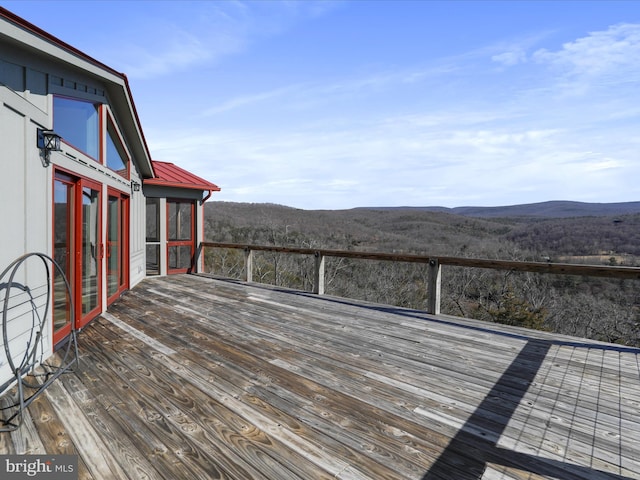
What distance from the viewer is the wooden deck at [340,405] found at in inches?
72.1

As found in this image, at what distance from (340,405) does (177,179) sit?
27.0ft

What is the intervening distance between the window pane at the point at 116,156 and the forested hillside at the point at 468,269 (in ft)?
19.0

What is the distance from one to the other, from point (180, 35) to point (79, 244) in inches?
236

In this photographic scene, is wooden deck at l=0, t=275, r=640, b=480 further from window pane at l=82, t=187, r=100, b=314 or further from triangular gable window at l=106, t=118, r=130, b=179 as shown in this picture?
triangular gable window at l=106, t=118, r=130, b=179

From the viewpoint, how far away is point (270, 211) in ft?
125

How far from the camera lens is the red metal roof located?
8545 mm

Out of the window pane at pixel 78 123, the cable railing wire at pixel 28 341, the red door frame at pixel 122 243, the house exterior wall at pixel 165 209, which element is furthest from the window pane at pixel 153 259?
the cable railing wire at pixel 28 341

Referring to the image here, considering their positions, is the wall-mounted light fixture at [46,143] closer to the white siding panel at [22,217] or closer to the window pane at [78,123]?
the white siding panel at [22,217]

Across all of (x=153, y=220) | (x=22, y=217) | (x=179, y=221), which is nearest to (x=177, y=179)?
(x=179, y=221)

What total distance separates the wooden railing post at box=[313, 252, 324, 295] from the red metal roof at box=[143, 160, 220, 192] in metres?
4.30

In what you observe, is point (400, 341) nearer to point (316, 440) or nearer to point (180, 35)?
point (316, 440)

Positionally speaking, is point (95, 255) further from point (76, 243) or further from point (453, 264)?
point (453, 264)

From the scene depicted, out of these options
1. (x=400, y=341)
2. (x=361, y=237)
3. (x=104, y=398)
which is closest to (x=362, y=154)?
(x=361, y=237)

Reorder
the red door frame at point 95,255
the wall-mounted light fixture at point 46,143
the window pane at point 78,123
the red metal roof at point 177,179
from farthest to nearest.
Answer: the red metal roof at point 177,179, the red door frame at point 95,255, the window pane at point 78,123, the wall-mounted light fixture at point 46,143
